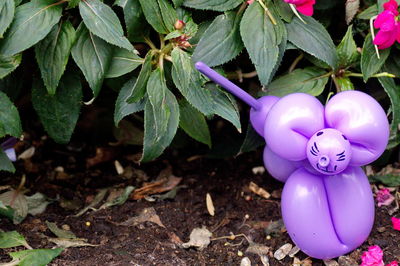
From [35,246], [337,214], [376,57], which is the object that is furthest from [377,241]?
[35,246]

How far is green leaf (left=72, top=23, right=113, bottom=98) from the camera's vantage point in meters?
2.07

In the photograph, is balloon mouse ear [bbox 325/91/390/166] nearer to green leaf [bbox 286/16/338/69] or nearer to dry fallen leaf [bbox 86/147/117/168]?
green leaf [bbox 286/16/338/69]

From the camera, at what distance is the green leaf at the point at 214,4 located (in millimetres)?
2076

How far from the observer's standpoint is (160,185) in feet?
8.20

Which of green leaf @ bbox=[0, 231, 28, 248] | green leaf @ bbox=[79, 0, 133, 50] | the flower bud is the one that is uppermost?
green leaf @ bbox=[79, 0, 133, 50]

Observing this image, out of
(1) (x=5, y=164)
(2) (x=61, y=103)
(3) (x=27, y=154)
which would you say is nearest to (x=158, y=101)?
(2) (x=61, y=103)

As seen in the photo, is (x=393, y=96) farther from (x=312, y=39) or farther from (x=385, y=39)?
(x=312, y=39)

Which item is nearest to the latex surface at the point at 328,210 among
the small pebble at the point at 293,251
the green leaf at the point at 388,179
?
the small pebble at the point at 293,251

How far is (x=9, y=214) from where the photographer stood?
216 cm

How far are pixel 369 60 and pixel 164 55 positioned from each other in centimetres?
61

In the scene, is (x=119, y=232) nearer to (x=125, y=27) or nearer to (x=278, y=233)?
(x=278, y=233)

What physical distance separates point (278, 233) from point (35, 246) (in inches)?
28.8

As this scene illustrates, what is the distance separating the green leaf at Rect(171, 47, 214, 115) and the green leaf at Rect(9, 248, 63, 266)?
562 mm

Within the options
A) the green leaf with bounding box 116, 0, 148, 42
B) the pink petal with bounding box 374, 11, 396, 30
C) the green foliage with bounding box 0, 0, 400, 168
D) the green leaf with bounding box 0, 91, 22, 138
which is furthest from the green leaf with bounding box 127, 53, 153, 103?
the pink petal with bounding box 374, 11, 396, 30
